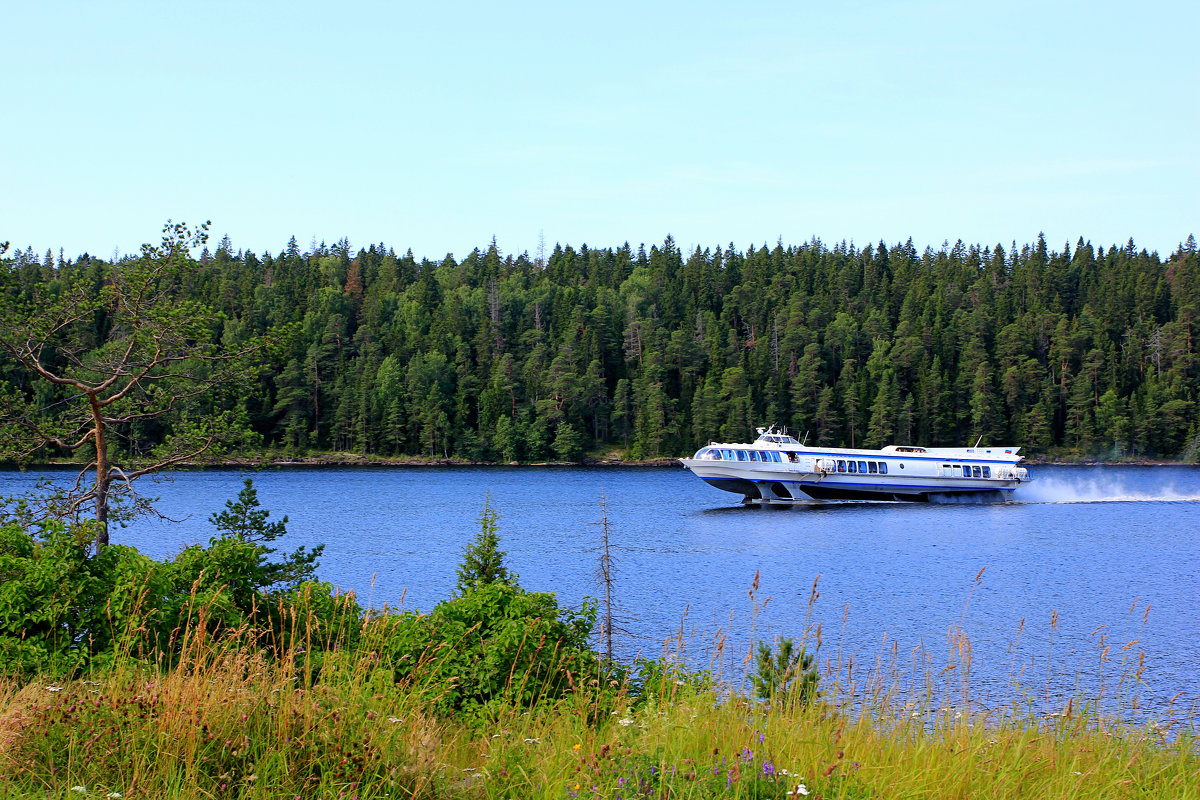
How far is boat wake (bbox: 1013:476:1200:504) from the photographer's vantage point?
75.6 metres

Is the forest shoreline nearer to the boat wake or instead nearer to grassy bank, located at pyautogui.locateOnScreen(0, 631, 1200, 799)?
the boat wake

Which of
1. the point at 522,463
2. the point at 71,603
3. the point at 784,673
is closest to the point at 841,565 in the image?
the point at 784,673

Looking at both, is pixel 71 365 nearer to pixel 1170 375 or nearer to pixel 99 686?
pixel 99 686


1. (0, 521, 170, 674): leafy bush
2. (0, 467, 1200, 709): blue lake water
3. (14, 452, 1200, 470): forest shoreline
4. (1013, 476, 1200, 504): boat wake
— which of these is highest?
(0, 521, 170, 674): leafy bush

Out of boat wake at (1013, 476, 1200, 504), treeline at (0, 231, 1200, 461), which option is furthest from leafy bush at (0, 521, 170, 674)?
treeline at (0, 231, 1200, 461)

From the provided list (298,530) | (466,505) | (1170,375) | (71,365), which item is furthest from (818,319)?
(71,365)

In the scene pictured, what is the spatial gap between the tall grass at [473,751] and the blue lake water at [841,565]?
81cm

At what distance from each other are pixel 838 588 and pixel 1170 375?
134 metres

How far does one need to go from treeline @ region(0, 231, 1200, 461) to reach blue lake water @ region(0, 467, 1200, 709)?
45.0 m

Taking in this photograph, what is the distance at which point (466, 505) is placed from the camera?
7088 centimetres

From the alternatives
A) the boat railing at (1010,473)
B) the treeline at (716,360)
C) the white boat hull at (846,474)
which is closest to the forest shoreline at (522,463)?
the treeline at (716,360)

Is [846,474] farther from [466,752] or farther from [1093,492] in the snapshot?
[466,752]

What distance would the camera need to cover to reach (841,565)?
4025 centimetres

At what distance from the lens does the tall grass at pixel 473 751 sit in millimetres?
5305
